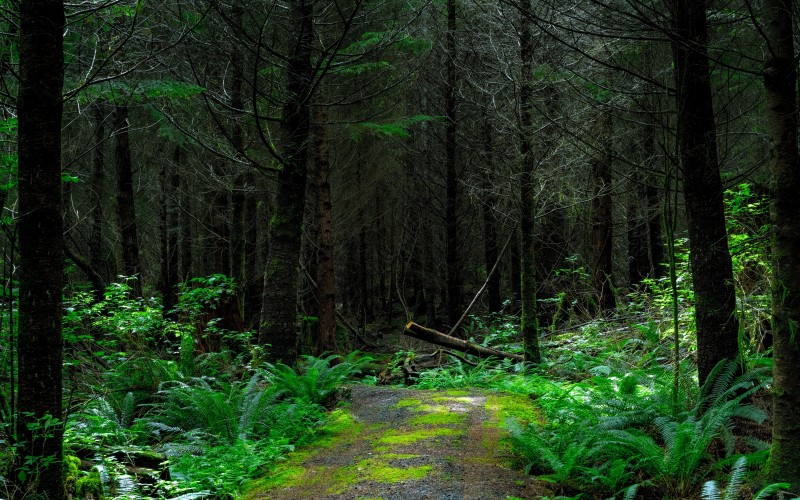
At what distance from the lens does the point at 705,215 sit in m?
5.20

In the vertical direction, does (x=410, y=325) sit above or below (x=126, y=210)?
below

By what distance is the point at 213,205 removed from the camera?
14.9 meters

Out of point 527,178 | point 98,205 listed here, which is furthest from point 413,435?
point 98,205

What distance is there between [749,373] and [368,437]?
12.2ft

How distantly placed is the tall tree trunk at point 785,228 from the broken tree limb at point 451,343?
22.6 ft

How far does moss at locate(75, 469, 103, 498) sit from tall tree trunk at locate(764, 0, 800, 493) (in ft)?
14.4

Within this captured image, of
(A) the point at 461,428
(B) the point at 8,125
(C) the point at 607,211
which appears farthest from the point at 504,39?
(B) the point at 8,125

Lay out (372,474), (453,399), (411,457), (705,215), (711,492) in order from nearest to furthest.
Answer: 1. (711,492)
2. (372,474)
3. (411,457)
4. (705,215)
5. (453,399)

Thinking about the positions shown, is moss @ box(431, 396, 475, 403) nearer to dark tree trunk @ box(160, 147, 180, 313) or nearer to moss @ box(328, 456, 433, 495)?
moss @ box(328, 456, 433, 495)

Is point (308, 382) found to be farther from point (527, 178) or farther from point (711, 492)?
point (711, 492)

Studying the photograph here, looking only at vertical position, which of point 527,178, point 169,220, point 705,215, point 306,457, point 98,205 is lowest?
point 306,457

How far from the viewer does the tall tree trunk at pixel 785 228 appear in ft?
11.5

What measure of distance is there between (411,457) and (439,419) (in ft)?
5.09

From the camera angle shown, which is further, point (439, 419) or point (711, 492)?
point (439, 419)
